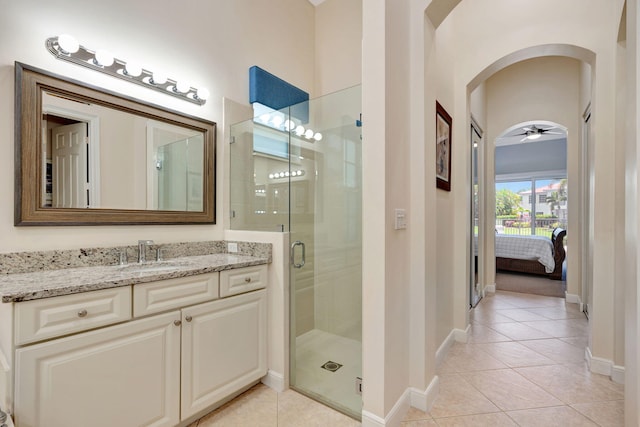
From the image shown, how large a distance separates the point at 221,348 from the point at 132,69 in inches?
72.5

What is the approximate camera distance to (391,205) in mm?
1631

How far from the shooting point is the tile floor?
1751 mm

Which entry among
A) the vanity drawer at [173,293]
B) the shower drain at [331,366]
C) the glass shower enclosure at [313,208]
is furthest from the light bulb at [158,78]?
the shower drain at [331,366]

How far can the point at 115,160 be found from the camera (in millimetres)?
1910

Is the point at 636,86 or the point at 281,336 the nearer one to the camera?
the point at 636,86

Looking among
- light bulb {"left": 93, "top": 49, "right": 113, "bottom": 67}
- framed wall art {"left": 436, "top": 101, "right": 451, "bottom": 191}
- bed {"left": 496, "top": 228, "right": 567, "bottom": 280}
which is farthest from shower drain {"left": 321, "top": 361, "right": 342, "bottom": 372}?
bed {"left": 496, "top": 228, "right": 567, "bottom": 280}

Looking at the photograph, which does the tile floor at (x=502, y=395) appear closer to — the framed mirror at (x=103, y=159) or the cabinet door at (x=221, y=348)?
the cabinet door at (x=221, y=348)

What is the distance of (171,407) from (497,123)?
17.2 ft

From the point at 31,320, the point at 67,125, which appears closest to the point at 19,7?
the point at 67,125

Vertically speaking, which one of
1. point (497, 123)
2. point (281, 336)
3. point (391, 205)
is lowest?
point (281, 336)

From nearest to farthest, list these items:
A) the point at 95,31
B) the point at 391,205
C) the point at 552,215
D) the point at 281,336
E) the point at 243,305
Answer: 1. the point at 391,205
2. the point at 95,31
3. the point at 243,305
4. the point at 281,336
5. the point at 552,215

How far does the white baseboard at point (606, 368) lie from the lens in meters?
2.12

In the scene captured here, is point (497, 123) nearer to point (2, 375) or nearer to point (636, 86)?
point (636, 86)

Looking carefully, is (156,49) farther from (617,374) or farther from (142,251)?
(617,374)
